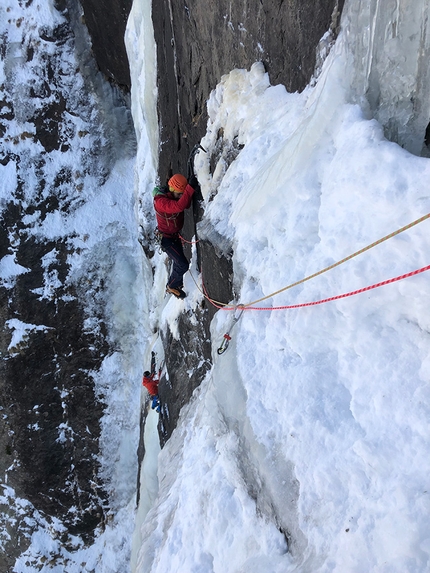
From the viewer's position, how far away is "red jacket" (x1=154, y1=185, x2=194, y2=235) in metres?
5.23

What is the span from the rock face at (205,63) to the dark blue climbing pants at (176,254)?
247mm

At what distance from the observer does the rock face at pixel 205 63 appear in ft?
11.8

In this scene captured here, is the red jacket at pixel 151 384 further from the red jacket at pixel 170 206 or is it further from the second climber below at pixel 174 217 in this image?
the red jacket at pixel 170 206

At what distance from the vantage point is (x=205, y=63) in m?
5.00

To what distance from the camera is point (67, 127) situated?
9.54 meters

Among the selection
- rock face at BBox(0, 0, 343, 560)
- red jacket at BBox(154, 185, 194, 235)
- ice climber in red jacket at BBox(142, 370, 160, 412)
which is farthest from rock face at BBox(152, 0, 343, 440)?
rock face at BBox(0, 0, 343, 560)

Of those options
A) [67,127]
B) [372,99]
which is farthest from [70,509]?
[372,99]

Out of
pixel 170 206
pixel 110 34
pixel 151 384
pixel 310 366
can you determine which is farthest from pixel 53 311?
pixel 310 366

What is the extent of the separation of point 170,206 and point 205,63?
1770 millimetres

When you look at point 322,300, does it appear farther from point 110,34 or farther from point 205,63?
point 110,34

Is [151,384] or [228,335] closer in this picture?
[228,335]

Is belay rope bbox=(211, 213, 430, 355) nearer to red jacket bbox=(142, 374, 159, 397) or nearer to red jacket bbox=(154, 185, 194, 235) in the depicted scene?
red jacket bbox=(154, 185, 194, 235)

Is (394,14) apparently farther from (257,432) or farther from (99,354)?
(99,354)

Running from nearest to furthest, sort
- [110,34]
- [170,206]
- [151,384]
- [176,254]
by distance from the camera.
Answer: [170,206] < [176,254] < [151,384] < [110,34]
